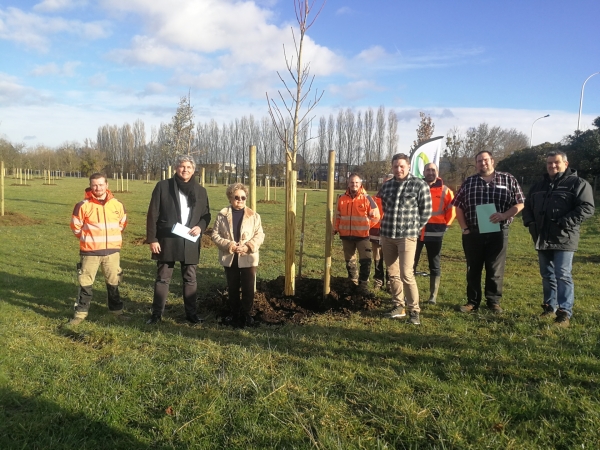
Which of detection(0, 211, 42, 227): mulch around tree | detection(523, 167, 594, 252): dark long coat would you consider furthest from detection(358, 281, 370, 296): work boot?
detection(0, 211, 42, 227): mulch around tree

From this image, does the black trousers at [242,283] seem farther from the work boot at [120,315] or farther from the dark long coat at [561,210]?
the dark long coat at [561,210]

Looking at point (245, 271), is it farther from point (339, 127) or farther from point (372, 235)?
point (339, 127)

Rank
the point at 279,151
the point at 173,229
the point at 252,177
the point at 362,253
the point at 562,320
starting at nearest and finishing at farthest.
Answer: the point at 562,320 < the point at 173,229 < the point at 252,177 < the point at 362,253 < the point at 279,151

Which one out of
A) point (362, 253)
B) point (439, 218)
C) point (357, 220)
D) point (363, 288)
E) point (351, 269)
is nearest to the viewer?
point (439, 218)

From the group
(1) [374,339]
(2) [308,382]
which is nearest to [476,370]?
(1) [374,339]

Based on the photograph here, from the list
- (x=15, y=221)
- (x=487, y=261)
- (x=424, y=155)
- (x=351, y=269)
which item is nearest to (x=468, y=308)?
(x=487, y=261)

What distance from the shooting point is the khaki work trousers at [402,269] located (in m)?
5.26

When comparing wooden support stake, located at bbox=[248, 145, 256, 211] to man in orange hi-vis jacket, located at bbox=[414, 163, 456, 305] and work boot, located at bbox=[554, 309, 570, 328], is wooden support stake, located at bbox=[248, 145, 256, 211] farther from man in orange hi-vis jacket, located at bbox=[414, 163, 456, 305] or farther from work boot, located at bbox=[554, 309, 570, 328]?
work boot, located at bbox=[554, 309, 570, 328]

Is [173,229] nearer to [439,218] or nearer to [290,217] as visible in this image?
[290,217]

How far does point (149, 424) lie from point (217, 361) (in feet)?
3.35

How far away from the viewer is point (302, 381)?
3584mm

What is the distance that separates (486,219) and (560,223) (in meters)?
0.83

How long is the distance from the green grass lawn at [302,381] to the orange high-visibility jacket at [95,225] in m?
0.95

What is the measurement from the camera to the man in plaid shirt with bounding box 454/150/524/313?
18.2 feet
